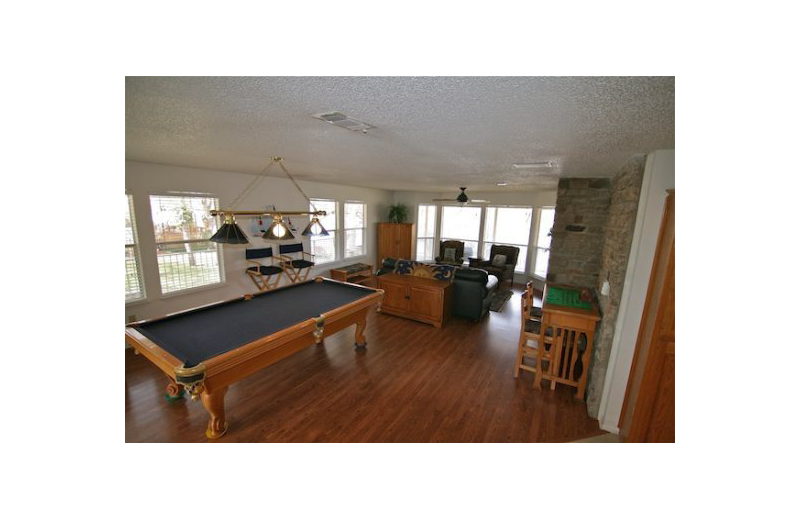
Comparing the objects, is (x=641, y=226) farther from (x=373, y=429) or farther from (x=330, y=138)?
(x=373, y=429)

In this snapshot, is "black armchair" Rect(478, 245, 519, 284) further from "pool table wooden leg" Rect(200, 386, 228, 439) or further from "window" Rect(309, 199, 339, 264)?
"pool table wooden leg" Rect(200, 386, 228, 439)

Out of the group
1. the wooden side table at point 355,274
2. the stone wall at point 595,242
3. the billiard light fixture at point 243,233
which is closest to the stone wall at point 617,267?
the stone wall at point 595,242

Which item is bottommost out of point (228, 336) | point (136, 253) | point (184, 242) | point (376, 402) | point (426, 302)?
point (376, 402)

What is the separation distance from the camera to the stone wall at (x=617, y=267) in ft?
7.18

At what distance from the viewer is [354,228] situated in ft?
23.5

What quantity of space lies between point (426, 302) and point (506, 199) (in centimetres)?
431

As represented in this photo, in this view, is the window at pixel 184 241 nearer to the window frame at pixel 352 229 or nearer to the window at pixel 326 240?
the window at pixel 326 240

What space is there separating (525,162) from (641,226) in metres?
1.10

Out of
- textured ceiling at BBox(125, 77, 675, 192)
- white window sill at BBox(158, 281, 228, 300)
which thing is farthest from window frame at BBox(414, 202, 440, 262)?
textured ceiling at BBox(125, 77, 675, 192)

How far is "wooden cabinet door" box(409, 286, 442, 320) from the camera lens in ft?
14.3

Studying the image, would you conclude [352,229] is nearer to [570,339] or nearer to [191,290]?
[191,290]

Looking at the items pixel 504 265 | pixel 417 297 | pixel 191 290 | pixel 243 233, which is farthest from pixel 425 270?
pixel 191 290

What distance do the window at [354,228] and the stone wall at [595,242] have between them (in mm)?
4543

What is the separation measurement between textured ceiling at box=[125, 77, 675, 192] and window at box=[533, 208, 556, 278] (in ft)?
14.9
